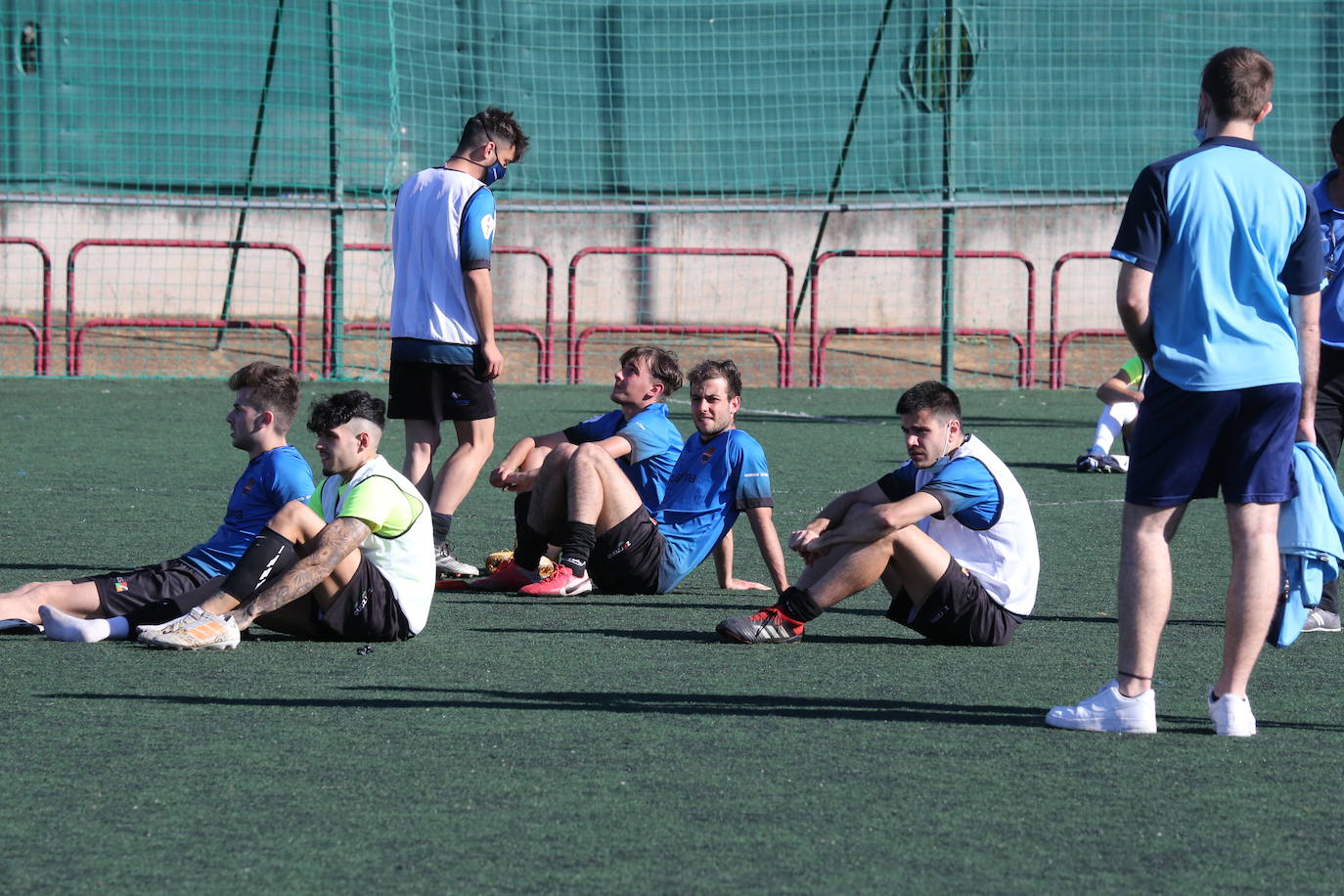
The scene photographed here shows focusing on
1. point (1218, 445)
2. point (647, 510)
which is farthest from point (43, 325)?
point (1218, 445)

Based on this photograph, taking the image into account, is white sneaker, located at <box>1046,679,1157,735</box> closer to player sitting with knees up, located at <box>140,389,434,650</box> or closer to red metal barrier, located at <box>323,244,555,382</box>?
player sitting with knees up, located at <box>140,389,434,650</box>

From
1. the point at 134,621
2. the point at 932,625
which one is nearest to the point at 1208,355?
the point at 932,625

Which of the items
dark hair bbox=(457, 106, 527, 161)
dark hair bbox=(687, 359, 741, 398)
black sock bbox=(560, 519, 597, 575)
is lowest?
black sock bbox=(560, 519, 597, 575)

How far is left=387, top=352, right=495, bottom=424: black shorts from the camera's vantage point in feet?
23.8

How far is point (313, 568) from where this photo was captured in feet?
17.0

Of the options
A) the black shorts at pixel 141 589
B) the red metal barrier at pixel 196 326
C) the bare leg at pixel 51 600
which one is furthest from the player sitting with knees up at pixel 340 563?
the red metal barrier at pixel 196 326

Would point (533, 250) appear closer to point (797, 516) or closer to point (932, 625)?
point (797, 516)

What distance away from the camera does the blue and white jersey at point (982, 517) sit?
5.25 metres

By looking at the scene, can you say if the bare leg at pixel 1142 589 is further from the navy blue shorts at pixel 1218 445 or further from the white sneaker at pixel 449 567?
the white sneaker at pixel 449 567

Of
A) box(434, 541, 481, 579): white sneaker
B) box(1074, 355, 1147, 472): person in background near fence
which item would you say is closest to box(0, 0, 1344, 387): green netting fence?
box(1074, 355, 1147, 472): person in background near fence

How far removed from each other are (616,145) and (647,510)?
12967mm

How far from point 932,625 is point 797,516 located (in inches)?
128

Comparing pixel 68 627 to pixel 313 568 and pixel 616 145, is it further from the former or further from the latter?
pixel 616 145

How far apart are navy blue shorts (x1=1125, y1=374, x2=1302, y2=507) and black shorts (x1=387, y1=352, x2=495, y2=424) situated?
3.60 metres
